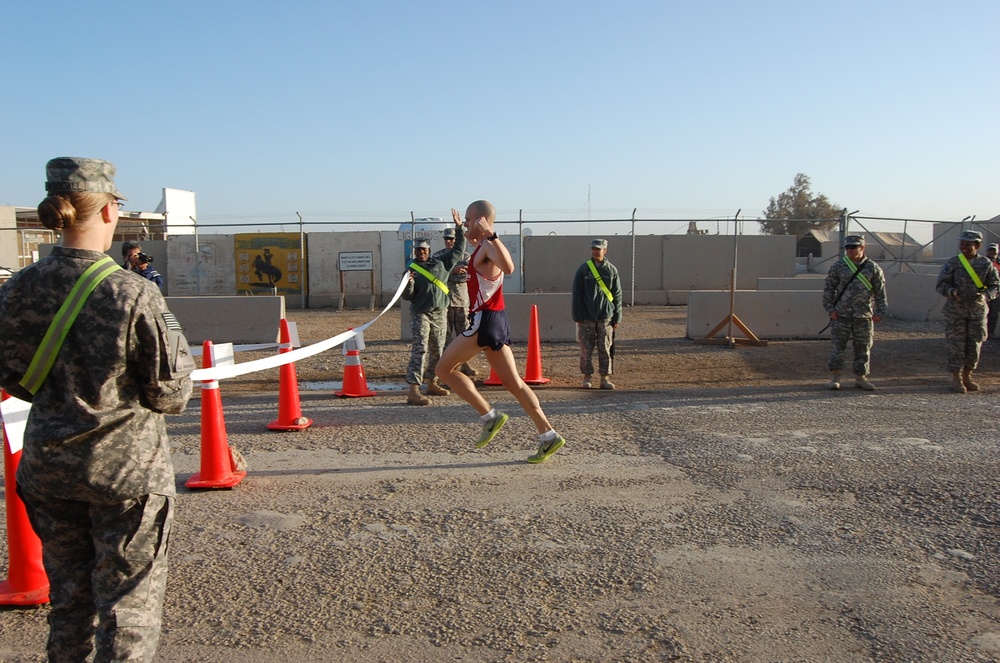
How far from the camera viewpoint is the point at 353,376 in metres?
9.40

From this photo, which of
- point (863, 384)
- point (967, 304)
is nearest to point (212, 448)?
point (863, 384)

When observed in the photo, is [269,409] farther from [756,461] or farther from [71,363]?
[71,363]

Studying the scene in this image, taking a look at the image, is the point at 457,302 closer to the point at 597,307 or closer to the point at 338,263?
the point at 597,307

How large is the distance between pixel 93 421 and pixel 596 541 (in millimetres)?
2812

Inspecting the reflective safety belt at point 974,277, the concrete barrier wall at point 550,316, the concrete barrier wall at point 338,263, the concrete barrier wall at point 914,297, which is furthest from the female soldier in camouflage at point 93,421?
the concrete barrier wall at point 338,263

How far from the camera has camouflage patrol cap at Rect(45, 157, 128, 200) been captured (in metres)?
2.52

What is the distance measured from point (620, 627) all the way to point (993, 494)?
3284 mm

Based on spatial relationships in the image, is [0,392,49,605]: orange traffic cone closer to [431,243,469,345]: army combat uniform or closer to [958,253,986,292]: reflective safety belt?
[431,243,469,345]: army combat uniform

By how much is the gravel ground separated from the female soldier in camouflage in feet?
2.77

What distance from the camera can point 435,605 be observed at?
12.1ft

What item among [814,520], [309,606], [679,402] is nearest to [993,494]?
[814,520]

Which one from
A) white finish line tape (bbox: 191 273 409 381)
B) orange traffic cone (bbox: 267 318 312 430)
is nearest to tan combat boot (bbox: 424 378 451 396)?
white finish line tape (bbox: 191 273 409 381)

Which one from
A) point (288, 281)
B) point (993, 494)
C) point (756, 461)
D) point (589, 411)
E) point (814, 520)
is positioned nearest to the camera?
point (814, 520)

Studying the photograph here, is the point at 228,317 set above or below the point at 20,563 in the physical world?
above
